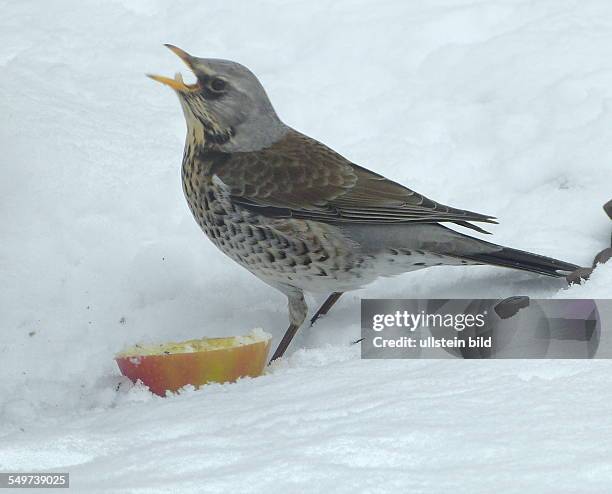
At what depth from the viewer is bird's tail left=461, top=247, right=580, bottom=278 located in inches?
208

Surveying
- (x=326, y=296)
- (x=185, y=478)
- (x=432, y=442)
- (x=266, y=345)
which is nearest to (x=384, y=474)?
(x=432, y=442)

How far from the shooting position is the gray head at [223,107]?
17.9 ft

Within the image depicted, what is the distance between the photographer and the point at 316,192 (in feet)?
17.6

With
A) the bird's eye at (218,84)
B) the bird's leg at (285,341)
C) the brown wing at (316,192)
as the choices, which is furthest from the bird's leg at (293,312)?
the bird's eye at (218,84)

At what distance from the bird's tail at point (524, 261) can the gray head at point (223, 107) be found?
3.95 feet

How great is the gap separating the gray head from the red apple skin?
1.20m

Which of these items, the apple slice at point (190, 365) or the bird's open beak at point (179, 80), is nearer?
the apple slice at point (190, 365)

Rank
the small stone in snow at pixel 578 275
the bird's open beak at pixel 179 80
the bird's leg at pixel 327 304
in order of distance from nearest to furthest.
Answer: the small stone in snow at pixel 578 275 < the bird's open beak at pixel 179 80 < the bird's leg at pixel 327 304

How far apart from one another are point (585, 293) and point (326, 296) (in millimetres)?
1493

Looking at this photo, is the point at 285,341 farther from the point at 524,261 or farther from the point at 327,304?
the point at 524,261

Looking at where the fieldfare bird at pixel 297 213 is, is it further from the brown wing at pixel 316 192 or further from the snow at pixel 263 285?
the snow at pixel 263 285

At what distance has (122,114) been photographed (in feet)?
23.1

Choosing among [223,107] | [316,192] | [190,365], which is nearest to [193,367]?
[190,365]

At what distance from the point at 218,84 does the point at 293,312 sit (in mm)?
1164
